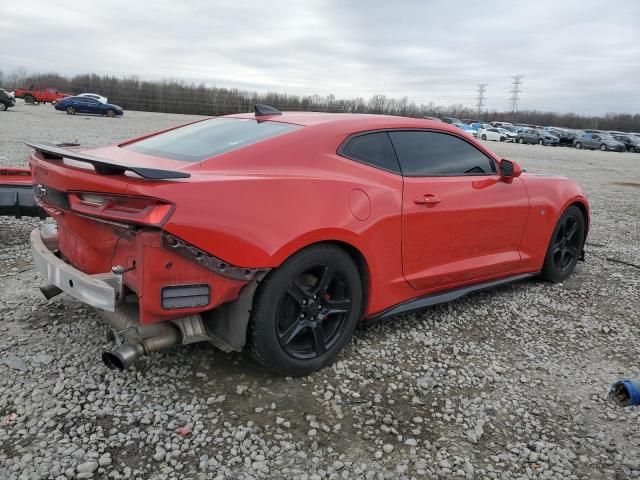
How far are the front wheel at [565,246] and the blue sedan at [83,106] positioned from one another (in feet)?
116

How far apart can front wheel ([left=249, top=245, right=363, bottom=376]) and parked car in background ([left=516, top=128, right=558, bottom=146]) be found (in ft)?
146

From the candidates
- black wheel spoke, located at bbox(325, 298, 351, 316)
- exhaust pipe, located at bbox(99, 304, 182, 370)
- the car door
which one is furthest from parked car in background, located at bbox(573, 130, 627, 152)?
exhaust pipe, located at bbox(99, 304, 182, 370)

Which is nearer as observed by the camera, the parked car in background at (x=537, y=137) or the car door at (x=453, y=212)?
the car door at (x=453, y=212)

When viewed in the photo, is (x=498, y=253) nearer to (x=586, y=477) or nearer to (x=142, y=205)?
(x=586, y=477)

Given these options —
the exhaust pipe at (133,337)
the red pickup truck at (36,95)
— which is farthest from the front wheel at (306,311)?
the red pickup truck at (36,95)

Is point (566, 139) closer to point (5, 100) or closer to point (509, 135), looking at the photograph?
point (509, 135)

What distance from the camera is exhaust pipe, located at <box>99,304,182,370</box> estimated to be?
249 cm

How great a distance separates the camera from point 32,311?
3639mm

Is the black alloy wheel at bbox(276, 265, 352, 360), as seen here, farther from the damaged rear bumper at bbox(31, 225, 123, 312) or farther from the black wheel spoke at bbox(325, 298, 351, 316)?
the damaged rear bumper at bbox(31, 225, 123, 312)

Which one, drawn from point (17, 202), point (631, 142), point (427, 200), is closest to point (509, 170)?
point (427, 200)

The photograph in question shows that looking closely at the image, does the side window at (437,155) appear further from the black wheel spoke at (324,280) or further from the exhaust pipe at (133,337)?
the exhaust pipe at (133,337)

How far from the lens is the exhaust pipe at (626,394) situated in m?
1.98

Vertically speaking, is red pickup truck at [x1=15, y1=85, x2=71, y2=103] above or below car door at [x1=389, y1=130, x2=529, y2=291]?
above

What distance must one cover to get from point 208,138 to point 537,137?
44.9 meters
